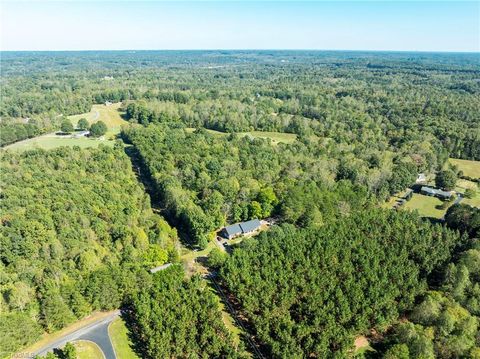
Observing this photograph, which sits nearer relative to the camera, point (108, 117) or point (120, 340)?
point (120, 340)

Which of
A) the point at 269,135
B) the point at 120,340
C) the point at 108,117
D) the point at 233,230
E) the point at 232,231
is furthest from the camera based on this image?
the point at 108,117

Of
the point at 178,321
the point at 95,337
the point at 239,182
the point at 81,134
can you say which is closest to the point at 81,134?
the point at 81,134

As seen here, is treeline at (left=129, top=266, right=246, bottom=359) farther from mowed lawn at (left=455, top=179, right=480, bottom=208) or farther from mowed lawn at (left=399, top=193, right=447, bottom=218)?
mowed lawn at (left=455, top=179, right=480, bottom=208)

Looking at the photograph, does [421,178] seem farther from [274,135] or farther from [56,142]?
[56,142]

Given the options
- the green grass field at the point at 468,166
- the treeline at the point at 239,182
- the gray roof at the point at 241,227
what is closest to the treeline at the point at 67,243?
the treeline at the point at 239,182

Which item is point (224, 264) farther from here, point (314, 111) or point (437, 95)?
point (437, 95)

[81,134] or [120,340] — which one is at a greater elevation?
[81,134]

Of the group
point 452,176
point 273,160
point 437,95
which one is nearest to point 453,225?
point 452,176
